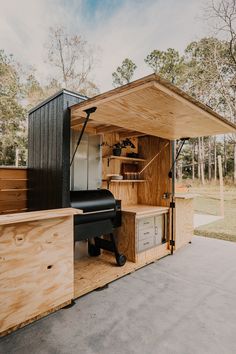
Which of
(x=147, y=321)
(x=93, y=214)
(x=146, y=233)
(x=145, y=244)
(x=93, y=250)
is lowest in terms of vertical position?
(x=147, y=321)

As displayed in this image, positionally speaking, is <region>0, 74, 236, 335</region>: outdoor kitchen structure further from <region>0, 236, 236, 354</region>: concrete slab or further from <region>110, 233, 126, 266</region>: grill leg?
<region>0, 236, 236, 354</region>: concrete slab

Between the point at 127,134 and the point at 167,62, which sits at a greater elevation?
the point at 167,62

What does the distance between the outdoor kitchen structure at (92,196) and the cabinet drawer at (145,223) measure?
0.6 inches

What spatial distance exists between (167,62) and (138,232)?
1074cm

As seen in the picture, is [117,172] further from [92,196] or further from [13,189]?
[13,189]

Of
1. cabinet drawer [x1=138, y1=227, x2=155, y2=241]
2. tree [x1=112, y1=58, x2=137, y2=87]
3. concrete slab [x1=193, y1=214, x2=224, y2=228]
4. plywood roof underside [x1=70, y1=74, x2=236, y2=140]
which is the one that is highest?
tree [x1=112, y1=58, x2=137, y2=87]

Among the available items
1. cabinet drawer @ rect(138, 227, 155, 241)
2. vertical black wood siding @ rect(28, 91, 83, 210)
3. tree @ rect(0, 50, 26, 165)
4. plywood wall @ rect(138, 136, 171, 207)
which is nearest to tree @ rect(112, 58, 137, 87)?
tree @ rect(0, 50, 26, 165)

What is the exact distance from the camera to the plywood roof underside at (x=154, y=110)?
192 centimetres

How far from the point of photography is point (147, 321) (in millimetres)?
2117

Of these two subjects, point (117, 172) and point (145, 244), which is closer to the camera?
point (145, 244)

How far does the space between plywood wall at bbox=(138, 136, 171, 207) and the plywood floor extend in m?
1.03

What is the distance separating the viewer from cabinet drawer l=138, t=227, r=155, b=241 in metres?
3.57

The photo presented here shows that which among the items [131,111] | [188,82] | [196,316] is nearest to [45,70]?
[188,82]

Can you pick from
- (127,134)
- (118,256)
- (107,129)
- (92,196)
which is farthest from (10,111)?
(118,256)
